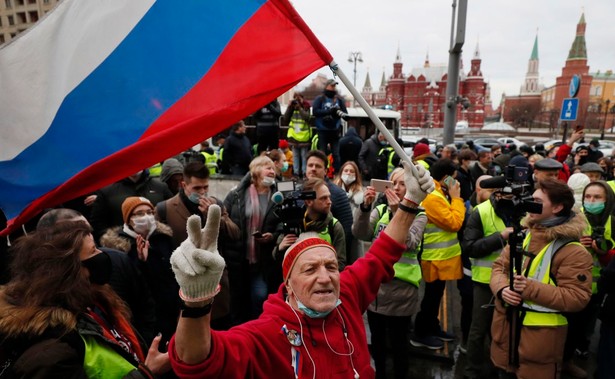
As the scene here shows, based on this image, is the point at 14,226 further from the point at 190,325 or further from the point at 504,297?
the point at 504,297

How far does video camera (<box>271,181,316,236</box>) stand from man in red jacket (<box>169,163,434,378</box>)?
0.69 meters

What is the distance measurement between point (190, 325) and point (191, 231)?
1.11 feet

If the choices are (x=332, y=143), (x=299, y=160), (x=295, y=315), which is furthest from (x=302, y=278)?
(x=299, y=160)

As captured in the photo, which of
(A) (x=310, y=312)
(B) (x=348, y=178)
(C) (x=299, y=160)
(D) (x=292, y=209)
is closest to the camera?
(A) (x=310, y=312)

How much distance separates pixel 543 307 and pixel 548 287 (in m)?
0.17

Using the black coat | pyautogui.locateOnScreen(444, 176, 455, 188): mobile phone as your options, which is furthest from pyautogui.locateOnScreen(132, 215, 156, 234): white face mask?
the black coat

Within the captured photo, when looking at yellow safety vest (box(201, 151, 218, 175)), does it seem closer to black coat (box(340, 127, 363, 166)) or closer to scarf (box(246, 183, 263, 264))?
black coat (box(340, 127, 363, 166))

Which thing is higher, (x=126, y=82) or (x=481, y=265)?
(x=126, y=82)

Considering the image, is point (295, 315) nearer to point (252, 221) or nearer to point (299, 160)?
point (252, 221)

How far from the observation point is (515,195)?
9.18 ft

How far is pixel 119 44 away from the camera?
212cm

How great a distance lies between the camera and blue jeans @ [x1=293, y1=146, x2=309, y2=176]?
28.4 ft

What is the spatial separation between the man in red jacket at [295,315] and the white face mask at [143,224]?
1.61m

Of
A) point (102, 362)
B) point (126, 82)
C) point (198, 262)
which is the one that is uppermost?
point (126, 82)
